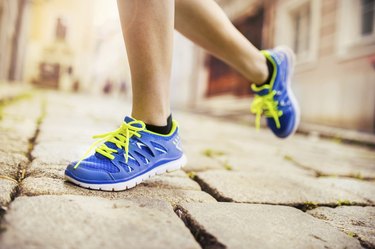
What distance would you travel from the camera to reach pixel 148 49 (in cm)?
108

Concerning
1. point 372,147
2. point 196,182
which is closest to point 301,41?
point 372,147

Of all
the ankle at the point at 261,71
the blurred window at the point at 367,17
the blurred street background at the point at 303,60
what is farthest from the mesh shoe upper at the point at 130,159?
the blurred window at the point at 367,17

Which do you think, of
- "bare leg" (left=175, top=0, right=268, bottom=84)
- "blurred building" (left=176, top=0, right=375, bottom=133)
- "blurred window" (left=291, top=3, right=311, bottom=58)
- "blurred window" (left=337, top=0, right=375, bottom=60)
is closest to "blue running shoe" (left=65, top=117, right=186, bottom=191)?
"bare leg" (left=175, top=0, right=268, bottom=84)

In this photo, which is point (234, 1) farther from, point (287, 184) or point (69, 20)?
point (69, 20)

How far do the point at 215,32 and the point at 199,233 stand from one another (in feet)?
2.99

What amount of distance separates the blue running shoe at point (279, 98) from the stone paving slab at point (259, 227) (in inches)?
32.2

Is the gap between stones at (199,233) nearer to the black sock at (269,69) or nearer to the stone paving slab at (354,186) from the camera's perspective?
the stone paving slab at (354,186)

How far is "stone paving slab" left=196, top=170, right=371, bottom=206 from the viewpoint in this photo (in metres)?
1.19

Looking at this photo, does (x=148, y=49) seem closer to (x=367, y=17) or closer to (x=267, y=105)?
(x=267, y=105)

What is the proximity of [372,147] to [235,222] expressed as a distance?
3481 millimetres

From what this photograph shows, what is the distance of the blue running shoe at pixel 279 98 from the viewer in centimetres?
174

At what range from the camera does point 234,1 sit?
353 inches

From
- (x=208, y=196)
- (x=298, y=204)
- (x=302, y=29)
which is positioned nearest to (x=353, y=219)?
(x=298, y=204)

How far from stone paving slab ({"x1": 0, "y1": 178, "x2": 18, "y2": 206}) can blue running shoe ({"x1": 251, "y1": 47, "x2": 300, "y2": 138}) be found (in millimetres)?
1258
